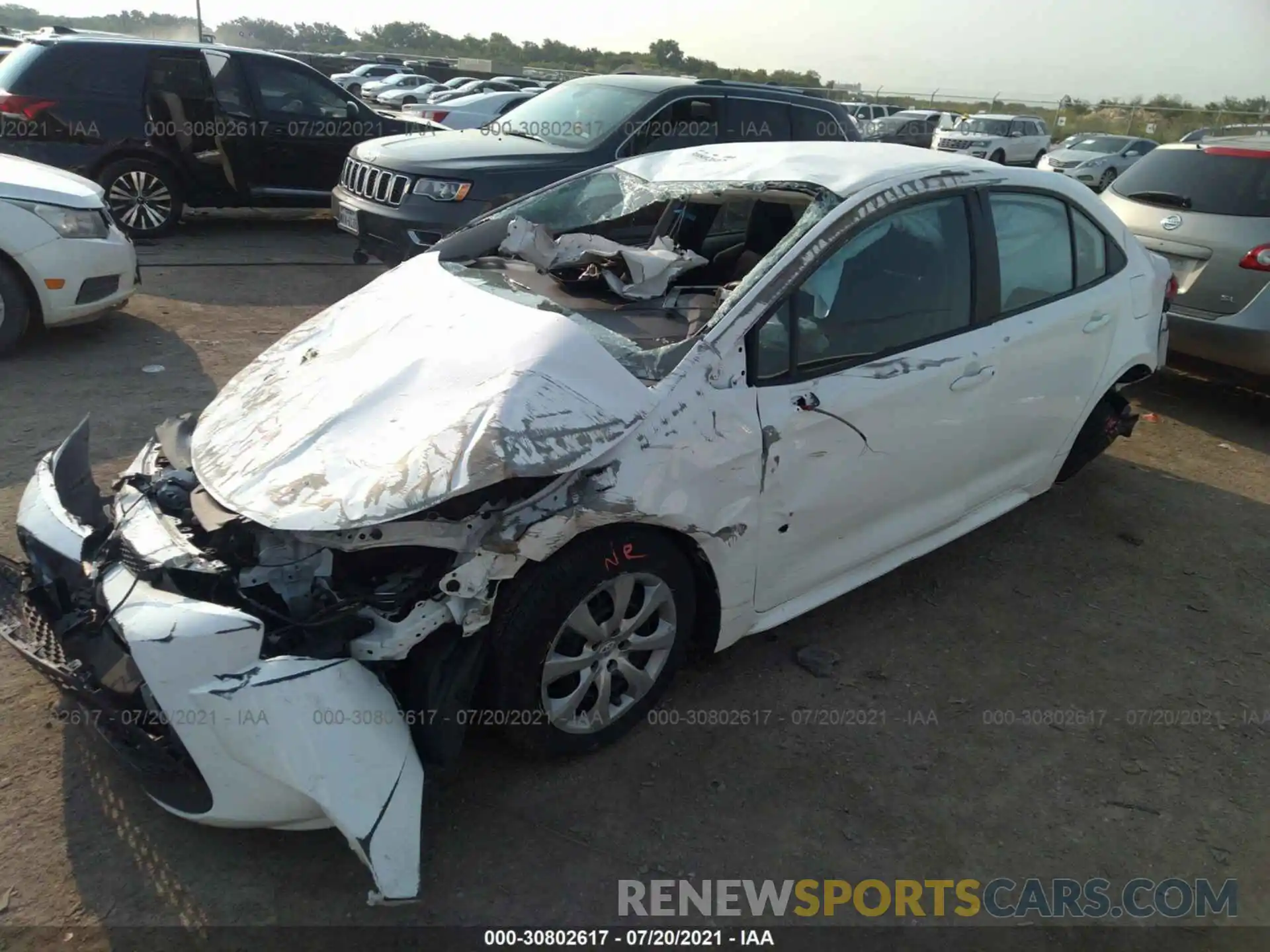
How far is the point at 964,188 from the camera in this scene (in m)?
3.53

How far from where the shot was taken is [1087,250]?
4098 millimetres

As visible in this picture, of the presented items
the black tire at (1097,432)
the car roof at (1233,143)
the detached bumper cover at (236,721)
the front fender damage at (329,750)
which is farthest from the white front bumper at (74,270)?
the car roof at (1233,143)

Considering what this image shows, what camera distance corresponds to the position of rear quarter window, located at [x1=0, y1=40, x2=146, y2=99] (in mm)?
8398

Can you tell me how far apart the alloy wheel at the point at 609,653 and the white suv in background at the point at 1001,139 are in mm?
23765

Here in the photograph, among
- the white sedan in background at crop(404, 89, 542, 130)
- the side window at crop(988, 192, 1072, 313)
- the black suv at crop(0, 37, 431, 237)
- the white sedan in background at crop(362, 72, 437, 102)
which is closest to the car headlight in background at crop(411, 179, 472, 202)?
the black suv at crop(0, 37, 431, 237)

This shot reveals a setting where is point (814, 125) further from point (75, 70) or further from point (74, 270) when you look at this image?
point (75, 70)

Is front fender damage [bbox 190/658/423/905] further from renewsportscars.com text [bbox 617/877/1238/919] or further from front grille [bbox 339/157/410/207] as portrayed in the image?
front grille [bbox 339/157/410/207]

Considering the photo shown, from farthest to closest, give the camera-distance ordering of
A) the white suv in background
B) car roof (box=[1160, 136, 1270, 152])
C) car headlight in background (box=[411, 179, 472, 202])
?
the white suv in background → car headlight in background (box=[411, 179, 472, 202]) → car roof (box=[1160, 136, 1270, 152])

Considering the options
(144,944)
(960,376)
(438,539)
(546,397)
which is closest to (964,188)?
(960,376)

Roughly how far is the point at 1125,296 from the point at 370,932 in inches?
159

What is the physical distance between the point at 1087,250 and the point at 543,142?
192 inches

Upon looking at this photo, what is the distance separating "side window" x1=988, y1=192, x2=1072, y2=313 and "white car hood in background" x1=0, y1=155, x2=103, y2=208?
549 centimetres

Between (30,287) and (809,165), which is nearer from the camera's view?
(809,165)

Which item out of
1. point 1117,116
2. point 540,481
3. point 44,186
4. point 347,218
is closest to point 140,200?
point 347,218
